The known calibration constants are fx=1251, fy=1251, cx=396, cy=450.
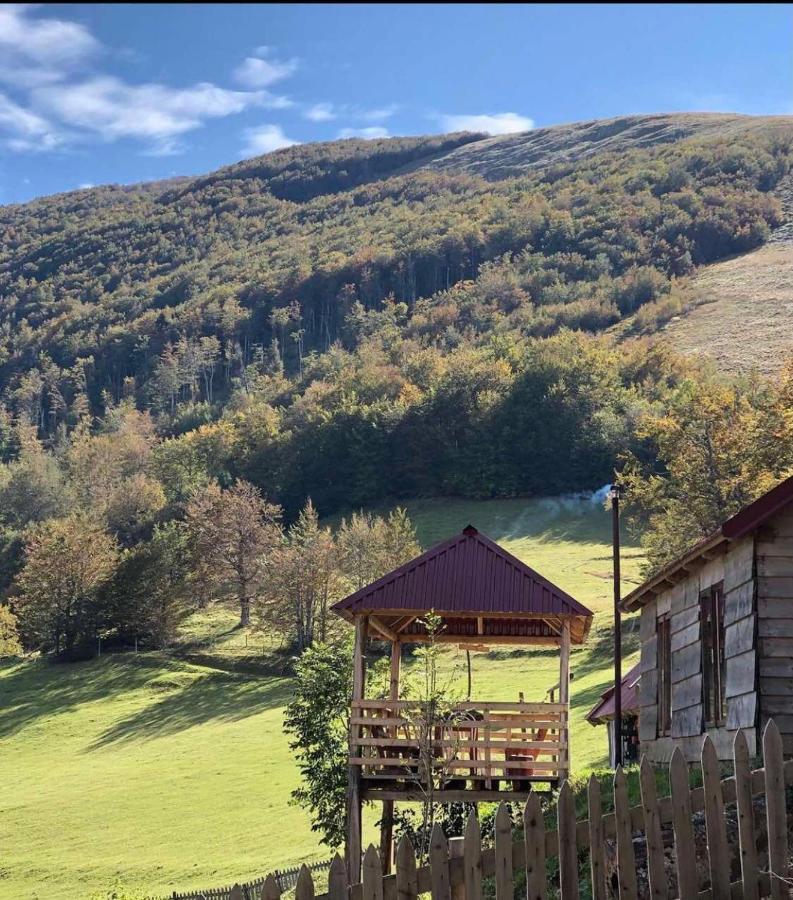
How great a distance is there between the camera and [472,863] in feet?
30.6

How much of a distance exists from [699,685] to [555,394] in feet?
309

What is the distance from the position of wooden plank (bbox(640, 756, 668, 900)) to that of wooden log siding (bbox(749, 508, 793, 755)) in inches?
221

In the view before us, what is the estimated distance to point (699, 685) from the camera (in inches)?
699

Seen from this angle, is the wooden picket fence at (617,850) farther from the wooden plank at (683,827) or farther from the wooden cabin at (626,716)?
the wooden cabin at (626,716)

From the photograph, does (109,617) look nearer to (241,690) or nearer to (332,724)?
(241,690)

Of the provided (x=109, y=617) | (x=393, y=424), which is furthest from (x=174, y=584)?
(x=393, y=424)

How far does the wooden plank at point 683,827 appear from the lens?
9695 millimetres

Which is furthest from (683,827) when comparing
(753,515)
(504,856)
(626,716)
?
(626,716)

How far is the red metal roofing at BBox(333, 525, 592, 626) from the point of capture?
74.0 ft

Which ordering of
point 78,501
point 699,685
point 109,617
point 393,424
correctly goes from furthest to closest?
point 78,501
point 393,424
point 109,617
point 699,685

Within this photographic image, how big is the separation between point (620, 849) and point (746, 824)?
42.1 inches

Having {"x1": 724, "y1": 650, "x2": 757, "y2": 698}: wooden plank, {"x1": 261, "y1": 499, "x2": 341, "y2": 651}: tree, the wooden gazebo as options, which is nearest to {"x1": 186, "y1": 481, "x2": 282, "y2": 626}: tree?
{"x1": 261, "y1": 499, "x2": 341, "y2": 651}: tree

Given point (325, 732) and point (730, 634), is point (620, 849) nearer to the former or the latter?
point (730, 634)

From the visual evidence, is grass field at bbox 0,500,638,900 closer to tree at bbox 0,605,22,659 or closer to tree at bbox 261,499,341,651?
tree at bbox 0,605,22,659
